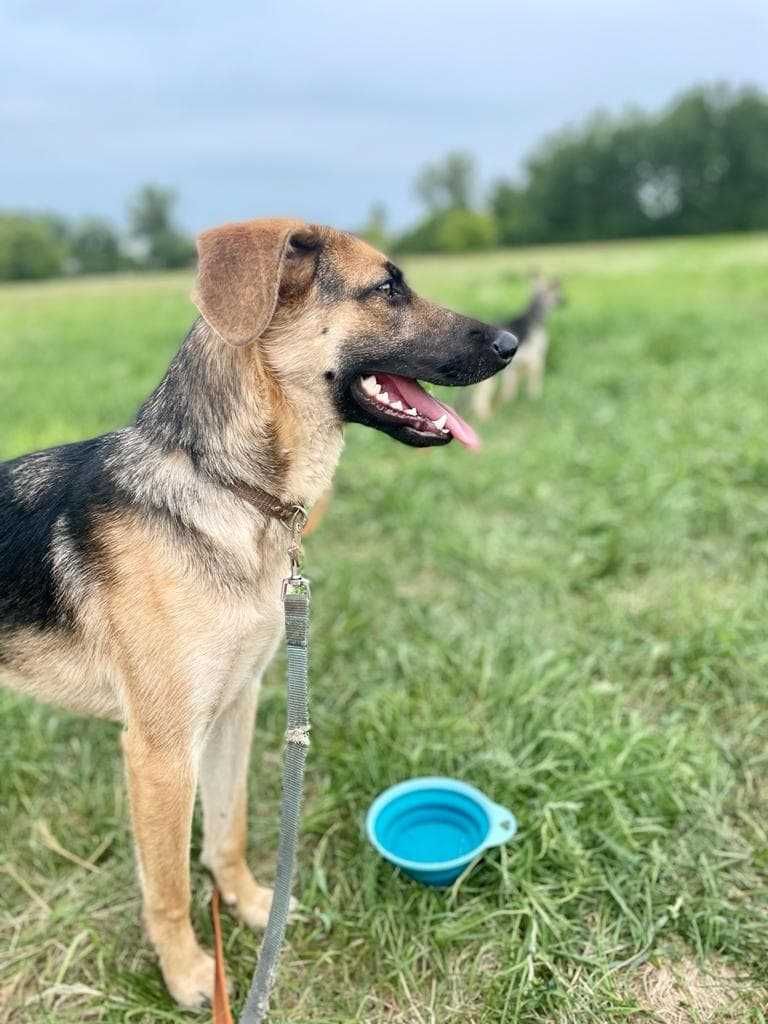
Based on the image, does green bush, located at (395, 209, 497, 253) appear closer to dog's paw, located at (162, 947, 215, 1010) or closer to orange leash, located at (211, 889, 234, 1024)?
dog's paw, located at (162, 947, 215, 1010)

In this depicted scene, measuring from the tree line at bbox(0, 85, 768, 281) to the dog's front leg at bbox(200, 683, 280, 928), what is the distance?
215 feet

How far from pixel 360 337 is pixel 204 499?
27.6 inches

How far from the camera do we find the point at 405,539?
568 centimetres

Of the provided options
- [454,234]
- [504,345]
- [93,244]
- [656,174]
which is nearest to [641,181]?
[656,174]

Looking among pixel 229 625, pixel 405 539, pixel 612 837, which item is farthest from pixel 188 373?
pixel 405 539

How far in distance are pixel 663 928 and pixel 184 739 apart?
175 cm

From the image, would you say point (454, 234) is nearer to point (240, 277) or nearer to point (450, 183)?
point (450, 183)

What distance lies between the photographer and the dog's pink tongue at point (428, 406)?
102 inches

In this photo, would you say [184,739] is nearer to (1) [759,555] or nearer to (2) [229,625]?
(2) [229,625]

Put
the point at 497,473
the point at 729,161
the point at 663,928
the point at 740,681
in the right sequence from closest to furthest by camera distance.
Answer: the point at 663,928
the point at 740,681
the point at 497,473
the point at 729,161

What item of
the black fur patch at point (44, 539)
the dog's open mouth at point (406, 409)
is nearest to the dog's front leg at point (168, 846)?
the black fur patch at point (44, 539)

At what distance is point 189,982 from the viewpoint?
2.67 metres

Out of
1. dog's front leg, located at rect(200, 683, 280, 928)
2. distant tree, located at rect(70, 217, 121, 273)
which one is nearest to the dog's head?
dog's front leg, located at rect(200, 683, 280, 928)

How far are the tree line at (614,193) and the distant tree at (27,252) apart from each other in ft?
0.30
